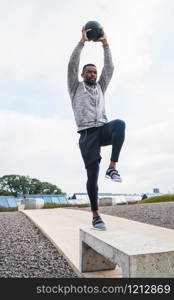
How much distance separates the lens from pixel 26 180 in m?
70.6

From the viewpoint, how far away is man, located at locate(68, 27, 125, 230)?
3.44m

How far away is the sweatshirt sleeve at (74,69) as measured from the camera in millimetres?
3717

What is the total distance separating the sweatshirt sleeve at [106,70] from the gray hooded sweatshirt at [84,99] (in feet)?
0.21

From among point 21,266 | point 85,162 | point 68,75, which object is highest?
point 68,75

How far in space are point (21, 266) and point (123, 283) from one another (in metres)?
1.85

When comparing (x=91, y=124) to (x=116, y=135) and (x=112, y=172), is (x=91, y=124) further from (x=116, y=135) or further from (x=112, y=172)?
(x=112, y=172)

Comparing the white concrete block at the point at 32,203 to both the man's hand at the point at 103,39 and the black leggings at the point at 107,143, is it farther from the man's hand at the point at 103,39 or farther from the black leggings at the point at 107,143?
the man's hand at the point at 103,39

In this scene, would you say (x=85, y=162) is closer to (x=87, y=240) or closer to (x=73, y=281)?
(x=87, y=240)

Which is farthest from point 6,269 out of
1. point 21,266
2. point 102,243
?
point 102,243

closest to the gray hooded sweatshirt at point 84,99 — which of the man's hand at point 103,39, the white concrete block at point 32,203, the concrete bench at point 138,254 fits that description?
the man's hand at point 103,39

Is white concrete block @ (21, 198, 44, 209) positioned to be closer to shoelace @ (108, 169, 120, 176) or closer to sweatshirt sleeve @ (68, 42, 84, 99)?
sweatshirt sleeve @ (68, 42, 84, 99)

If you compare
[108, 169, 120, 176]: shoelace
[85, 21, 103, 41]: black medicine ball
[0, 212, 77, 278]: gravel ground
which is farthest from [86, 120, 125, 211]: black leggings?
[85, 21, 103, 41]: black medicine ball

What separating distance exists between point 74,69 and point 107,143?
101cm

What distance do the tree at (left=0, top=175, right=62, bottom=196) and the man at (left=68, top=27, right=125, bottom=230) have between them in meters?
67.1
